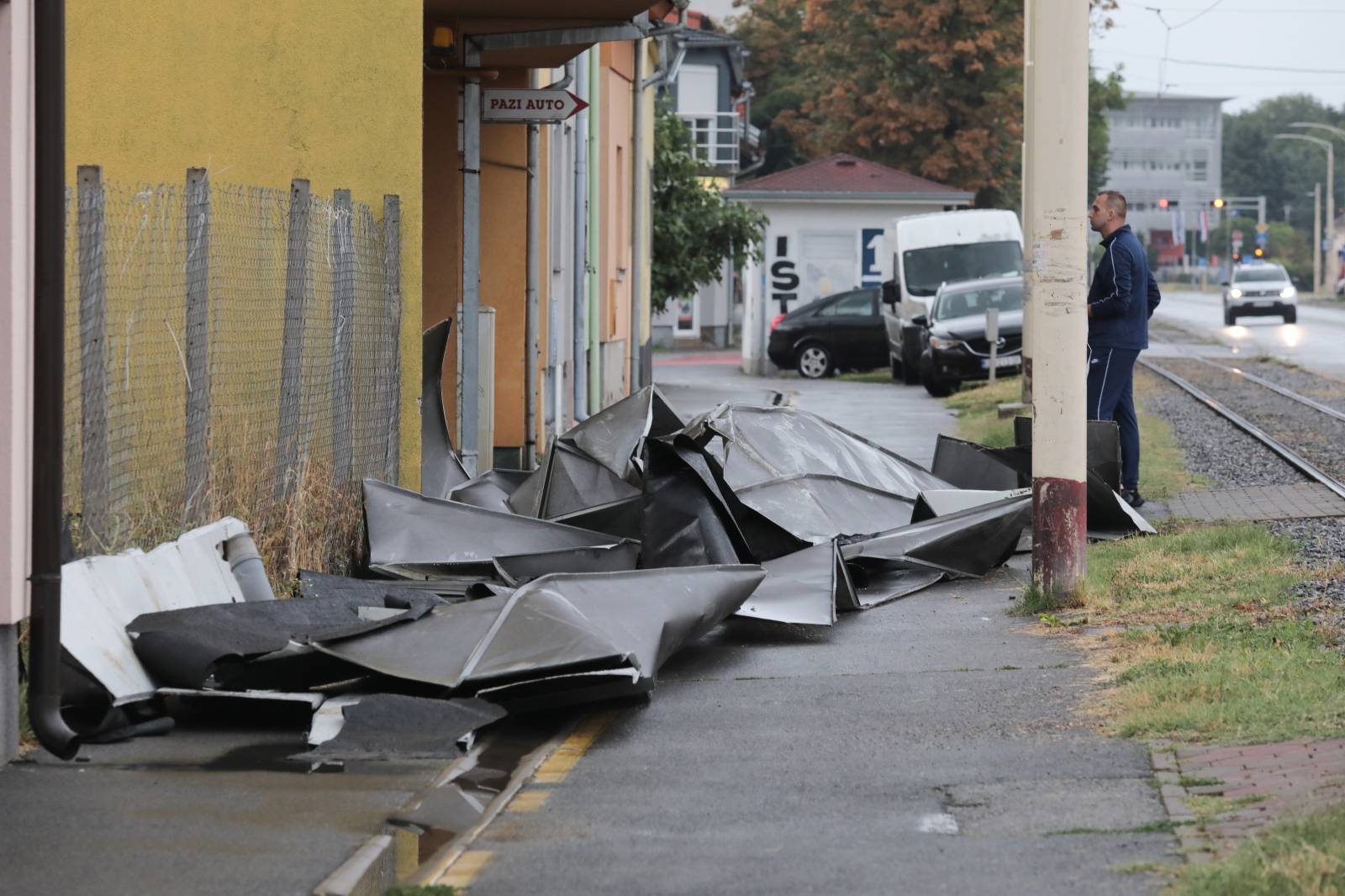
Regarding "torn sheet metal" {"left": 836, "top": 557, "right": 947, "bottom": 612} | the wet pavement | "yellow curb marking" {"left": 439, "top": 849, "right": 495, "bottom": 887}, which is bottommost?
"yellow curb marking" {"left": 439, "top": 849, "right": 495, "bottom": 887}

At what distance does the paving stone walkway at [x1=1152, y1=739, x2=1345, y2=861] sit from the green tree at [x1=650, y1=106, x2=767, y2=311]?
25757 millimetres

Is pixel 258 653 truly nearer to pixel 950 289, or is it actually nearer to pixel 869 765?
pixel 869 765

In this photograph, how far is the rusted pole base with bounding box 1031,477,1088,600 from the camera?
28.8 ft

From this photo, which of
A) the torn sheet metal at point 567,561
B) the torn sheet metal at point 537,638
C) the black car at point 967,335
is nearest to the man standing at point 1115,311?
the torn sheet metal at point 567,561

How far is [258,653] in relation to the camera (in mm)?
6715

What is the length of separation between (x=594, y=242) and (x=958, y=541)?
36.9ft

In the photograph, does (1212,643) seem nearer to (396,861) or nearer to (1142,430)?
(396,861)

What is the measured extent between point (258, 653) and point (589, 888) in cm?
242

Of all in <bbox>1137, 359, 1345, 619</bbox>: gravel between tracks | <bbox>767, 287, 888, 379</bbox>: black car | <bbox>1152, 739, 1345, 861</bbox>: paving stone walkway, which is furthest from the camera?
<bbox>767, 287, 888, 379</bbox>: black car

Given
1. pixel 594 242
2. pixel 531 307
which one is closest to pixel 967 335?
pixel 594 242

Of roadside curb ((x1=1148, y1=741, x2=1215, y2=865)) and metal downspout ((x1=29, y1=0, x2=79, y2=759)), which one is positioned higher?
metal downspout ((x1=29, y1=0, x2=79, y2=759))

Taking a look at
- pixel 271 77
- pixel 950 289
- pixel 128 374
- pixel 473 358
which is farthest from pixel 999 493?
pixel 950 289

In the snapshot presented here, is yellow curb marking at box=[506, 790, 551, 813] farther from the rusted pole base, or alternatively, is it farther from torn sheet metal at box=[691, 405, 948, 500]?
torn sheet metal at box=[691, 405, 948, 500]

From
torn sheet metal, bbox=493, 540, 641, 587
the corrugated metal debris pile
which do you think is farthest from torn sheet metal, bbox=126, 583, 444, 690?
torn sheet metal, bbox=493, 540, 641, 587
